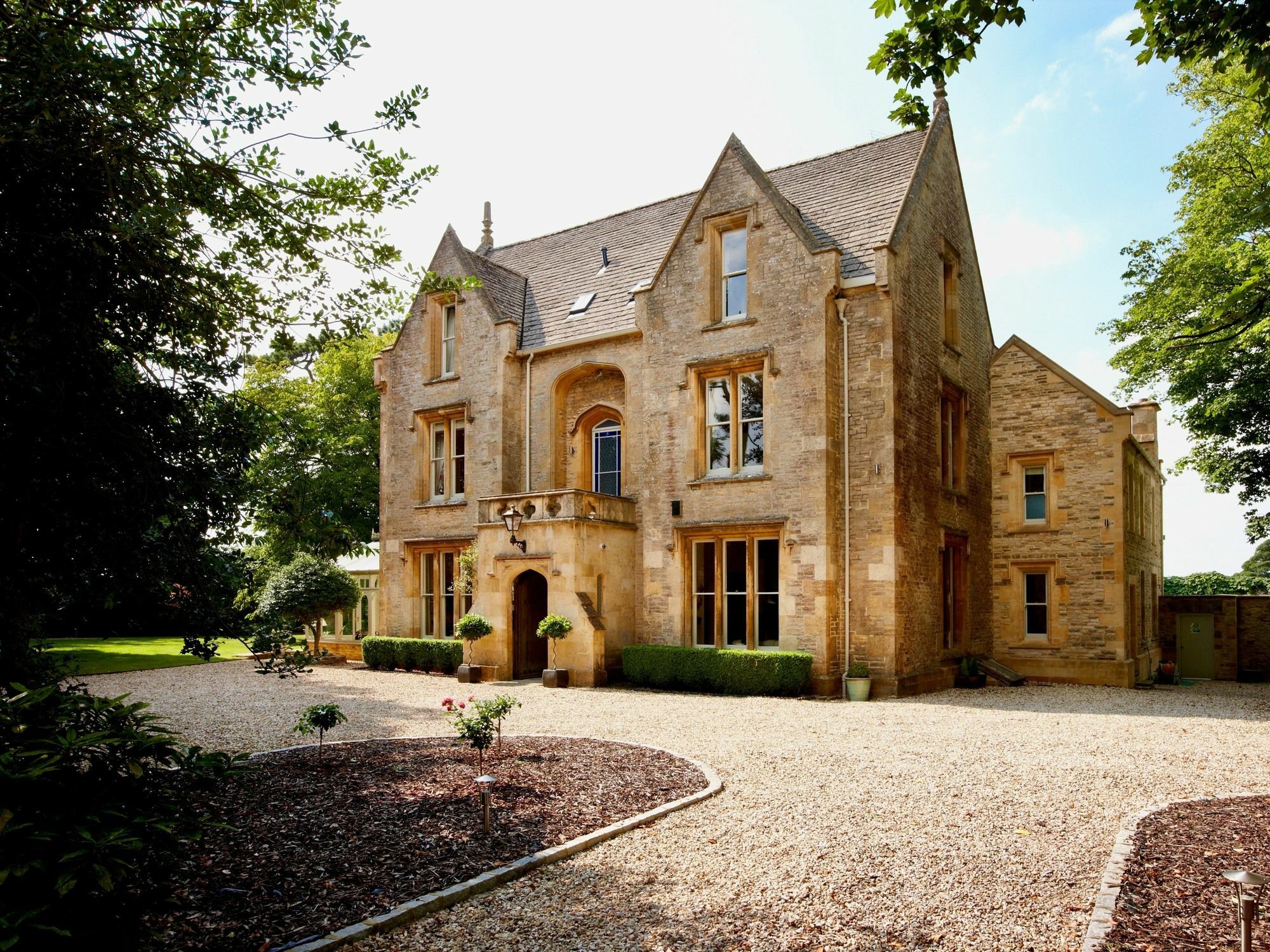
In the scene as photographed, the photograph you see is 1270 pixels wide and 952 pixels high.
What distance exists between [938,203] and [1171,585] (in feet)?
92.0

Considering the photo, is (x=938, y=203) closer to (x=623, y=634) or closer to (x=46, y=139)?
(x=623, y=634)

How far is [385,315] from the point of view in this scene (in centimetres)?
838

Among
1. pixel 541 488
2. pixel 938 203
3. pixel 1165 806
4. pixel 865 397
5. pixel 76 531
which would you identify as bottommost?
pixel 1165 806

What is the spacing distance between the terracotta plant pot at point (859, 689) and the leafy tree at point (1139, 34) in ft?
39.1

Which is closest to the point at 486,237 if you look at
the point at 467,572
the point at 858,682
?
the point at 467,572

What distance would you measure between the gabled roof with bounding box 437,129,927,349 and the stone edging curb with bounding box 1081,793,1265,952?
41.4 ft

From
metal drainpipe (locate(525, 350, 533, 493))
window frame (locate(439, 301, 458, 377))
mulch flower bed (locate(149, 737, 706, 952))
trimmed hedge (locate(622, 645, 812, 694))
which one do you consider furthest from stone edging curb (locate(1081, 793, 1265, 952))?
window frame (locate(439, 301, 458, 377))

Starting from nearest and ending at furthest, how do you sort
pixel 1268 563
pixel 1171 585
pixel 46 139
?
pixel 46 139, pixel 1171 585, pixel 1268 563

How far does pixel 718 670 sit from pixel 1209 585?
106ft

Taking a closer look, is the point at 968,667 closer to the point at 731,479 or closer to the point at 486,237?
the point at 731,479

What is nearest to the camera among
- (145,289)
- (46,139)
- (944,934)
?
(944,934)

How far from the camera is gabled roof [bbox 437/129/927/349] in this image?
1920 cm

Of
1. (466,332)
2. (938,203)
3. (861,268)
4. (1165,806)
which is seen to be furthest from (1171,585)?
(1165,806)

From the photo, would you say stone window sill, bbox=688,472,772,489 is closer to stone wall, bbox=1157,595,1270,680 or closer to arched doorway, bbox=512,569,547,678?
arched doorway, bbox=512,569,547,678
